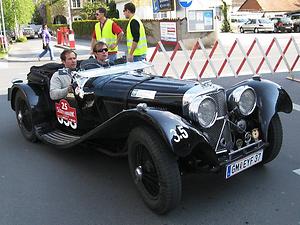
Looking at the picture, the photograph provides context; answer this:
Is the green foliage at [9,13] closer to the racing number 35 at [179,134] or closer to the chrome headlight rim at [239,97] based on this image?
the chrome headlight rim at [239,97]

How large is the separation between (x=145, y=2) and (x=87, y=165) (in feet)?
86.2

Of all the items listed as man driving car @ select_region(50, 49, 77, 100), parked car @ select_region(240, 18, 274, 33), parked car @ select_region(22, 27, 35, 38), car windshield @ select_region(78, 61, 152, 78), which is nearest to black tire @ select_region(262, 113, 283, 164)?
car windshield @ select_region(78, 61, 152, 78)

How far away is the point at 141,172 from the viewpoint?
3539 mm

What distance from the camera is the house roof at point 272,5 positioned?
49.4 meters

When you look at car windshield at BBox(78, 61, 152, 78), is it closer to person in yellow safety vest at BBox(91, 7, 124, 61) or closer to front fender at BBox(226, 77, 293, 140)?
front fender at BBox(226, 77, 293, 140)

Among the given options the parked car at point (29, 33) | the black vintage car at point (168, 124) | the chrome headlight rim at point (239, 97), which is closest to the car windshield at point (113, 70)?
the black vintage car at point (168, 124)

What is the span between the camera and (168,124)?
10.4ft

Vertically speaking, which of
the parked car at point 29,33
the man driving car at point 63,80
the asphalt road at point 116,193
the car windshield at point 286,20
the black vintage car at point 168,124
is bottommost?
the asphalt road at point 116,193

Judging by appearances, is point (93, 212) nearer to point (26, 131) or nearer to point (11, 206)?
point (11, 206)

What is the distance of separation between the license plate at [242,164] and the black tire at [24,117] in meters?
3.06

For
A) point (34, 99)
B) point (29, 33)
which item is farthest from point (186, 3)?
point (29, 33)

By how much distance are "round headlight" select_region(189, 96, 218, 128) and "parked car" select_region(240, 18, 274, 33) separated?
32.6 meters

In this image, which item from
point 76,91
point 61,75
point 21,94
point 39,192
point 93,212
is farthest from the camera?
point 21,94

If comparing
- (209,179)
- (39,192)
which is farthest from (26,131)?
(209,179)
